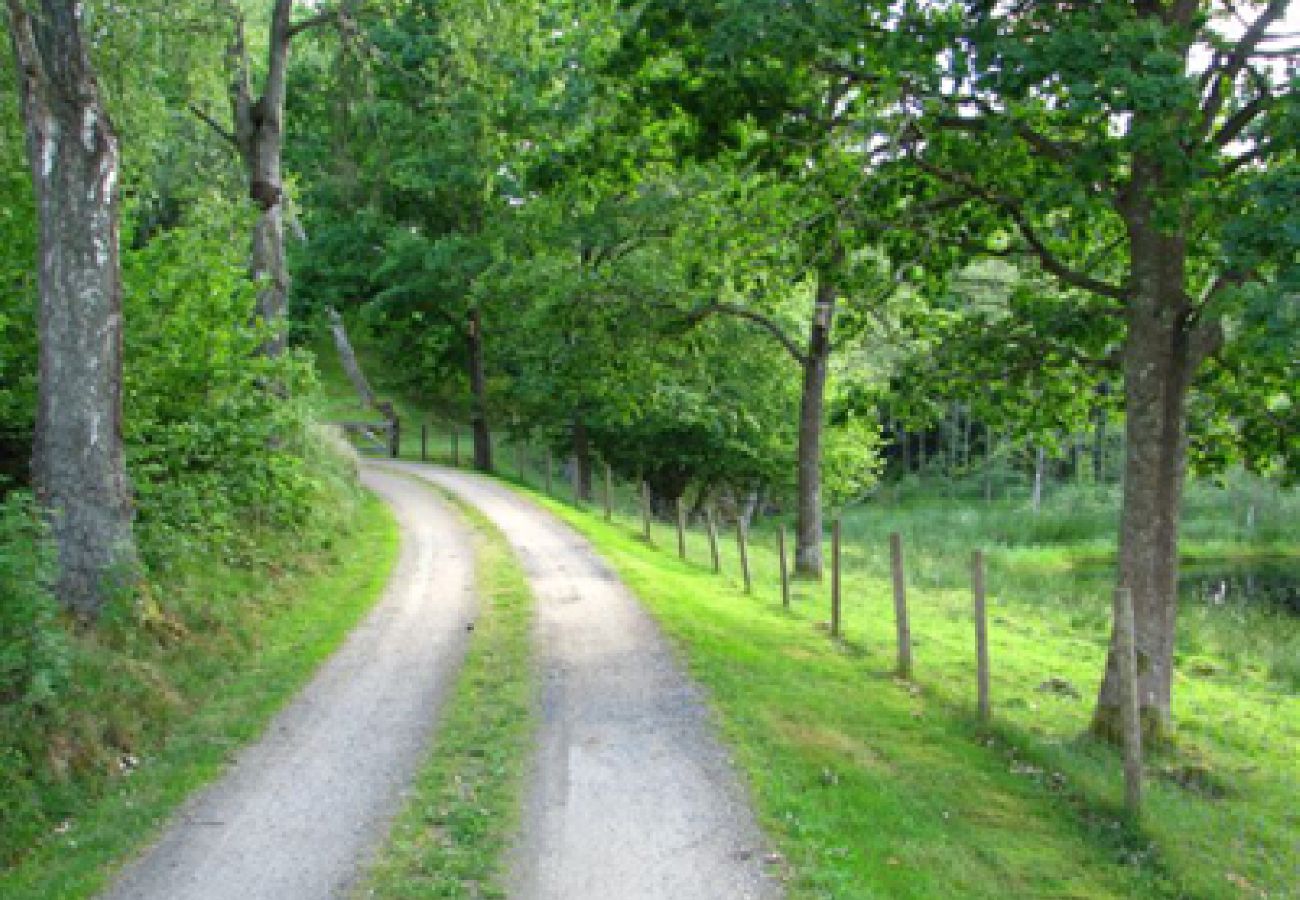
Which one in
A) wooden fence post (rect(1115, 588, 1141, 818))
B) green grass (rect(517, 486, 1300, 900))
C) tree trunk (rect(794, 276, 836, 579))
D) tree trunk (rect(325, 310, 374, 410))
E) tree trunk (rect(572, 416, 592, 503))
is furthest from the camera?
tree trunk (rect(325, 310, 374, 410))

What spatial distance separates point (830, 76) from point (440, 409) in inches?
A: 1812

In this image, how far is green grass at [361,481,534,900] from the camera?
6.73 meters

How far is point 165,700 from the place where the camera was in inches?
401

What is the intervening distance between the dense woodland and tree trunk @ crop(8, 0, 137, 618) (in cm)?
3

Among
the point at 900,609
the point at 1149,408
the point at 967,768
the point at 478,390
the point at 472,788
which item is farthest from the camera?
the point at 478,390

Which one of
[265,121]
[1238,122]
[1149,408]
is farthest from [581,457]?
[1238,122]

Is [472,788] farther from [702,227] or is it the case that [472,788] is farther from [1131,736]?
[702,227]

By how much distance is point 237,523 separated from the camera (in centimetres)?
1639

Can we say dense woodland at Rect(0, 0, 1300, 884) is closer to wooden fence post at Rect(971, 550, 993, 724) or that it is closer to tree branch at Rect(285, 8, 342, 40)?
tree branch at Rect(285, 8, 342, 40)

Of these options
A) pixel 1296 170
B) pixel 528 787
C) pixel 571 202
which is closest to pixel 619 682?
pixel 528 787

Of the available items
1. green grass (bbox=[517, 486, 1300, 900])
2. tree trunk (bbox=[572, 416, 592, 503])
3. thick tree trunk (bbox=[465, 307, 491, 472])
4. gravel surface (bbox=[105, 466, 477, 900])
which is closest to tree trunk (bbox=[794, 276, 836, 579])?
green grass (bbox=[517, 486, 1300, 900])

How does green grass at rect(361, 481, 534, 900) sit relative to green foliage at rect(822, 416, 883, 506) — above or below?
below

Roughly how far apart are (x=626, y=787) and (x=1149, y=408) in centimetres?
625

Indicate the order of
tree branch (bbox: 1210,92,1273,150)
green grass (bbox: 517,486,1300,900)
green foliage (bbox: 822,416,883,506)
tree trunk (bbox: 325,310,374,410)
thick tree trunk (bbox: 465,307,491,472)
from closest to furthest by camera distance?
green grass (bbox: 517,486,1300,900) → tree branch (bbox: 1210,92,1273,150) → green foliage (bbox: 822,416,883,506) → thick tree trunk (bbox: 465,307,491,472) → tree trunk (bbox: 325,310,374,410)
